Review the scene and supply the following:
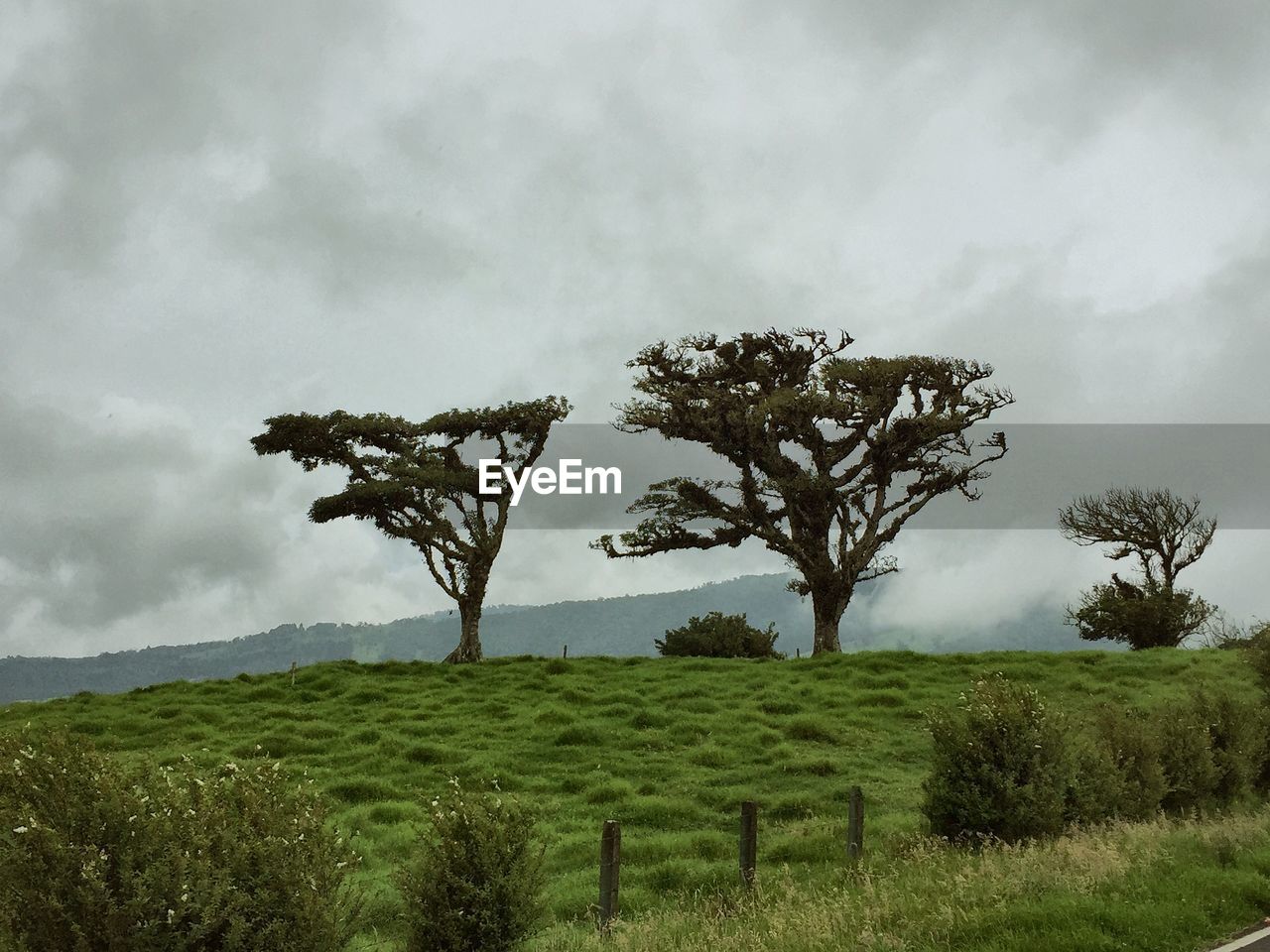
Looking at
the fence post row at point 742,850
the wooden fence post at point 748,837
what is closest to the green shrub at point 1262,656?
the fence post row at point 742,850

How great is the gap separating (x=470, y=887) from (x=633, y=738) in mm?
19330

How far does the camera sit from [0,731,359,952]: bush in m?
8.38

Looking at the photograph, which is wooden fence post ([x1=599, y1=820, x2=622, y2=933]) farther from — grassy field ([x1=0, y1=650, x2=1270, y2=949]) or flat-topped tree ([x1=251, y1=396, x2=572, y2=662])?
flat-topped tree ([x1=251, y1=396, x2=572, y2=662])

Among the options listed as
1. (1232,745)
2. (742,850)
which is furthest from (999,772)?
(1232,745)

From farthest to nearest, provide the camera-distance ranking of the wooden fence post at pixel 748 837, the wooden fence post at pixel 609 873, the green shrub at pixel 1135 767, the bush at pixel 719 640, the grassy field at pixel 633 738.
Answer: the bush at pixel 719 640, the green shrub at pixel 1135 767, the grassy field at pixel 633 738, the wooden fence post at pixel 748 837, the wooden fence post at pixel 609 873

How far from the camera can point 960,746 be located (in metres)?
17.7

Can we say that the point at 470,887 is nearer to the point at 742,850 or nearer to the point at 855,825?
the point at 742,850

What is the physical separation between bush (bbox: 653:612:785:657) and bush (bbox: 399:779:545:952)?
139 ft

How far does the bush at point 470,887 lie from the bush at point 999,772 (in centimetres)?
950

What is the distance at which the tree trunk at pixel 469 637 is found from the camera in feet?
166

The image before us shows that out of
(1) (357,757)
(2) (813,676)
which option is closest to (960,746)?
(1) (357,757)

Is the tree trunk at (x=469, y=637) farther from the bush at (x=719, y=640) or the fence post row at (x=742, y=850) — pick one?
the fence post row at (x=742, y=850)

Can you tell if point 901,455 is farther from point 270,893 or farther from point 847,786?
point 270,893

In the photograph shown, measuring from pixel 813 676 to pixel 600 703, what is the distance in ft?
32.3
